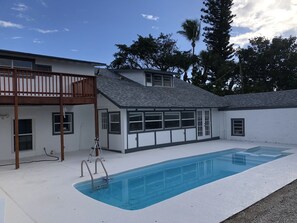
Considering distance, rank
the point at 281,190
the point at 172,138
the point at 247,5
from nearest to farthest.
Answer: the point at 281,190 < the point at 172,138 < the point at 247,5

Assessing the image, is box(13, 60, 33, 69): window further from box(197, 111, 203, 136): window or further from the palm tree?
the palm tree

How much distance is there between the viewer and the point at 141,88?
17125 mm

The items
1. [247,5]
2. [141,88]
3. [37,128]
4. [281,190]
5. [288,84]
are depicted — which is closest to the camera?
[281,190]

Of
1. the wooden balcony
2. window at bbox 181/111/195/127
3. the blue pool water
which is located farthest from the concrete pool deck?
window at bbox 181/111/195/127

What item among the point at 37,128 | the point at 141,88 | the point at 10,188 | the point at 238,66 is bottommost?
the point at 10,188

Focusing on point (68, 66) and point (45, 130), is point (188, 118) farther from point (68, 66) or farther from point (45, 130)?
point (45, 130)

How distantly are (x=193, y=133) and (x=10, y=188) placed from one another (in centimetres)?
1222

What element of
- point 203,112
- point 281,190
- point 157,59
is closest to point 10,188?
point 281,190

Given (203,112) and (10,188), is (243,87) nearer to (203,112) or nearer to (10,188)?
(203,112)

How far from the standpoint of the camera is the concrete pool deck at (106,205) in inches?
204

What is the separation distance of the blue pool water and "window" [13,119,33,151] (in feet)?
20.4

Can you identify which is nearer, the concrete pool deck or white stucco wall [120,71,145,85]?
the concrete pool deck

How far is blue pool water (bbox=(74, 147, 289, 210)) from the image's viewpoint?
7090 mm

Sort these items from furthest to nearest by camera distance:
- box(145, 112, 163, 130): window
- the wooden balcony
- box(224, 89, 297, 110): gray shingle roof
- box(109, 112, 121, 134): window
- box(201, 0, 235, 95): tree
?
box(201, 0, 235, 95): tree
box(224, 89, 297, 110): gray shingle roof
box(145, 112, 163, 130): window
box(109, 112, 121, 134): window
the wooden balcony
